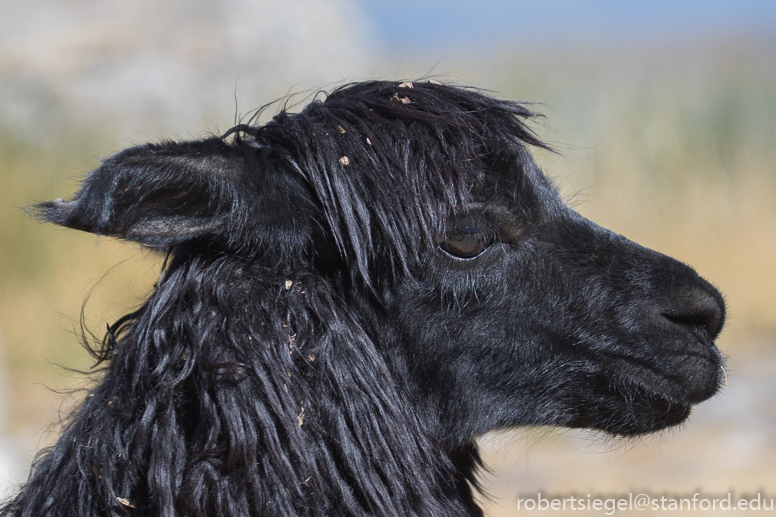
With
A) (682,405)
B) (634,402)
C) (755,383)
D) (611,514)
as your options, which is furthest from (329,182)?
(755,383)

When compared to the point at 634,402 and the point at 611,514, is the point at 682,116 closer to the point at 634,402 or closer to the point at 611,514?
the point at 611,514

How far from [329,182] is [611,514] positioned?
12.2 feet

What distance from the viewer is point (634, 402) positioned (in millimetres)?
1995

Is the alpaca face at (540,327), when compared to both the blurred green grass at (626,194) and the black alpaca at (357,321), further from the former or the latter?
the blurred green grass at (626,194)

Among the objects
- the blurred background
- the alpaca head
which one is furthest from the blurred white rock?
the alpaca head

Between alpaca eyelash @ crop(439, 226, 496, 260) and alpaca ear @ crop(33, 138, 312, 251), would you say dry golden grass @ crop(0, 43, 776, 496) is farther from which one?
alpaca ear @ crop(33, 138, 312, 251)

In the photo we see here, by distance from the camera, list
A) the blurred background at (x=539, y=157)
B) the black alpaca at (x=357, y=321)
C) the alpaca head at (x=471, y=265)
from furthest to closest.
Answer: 1. the blurred background at (x=539, y=157)
2. the alpaca head at (x=471, y=265)
3. the black alpaca at (x=357, y=321)

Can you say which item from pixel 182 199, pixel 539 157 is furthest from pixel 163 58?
pixel 182 199

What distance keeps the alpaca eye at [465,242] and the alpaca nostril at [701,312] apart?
560mm

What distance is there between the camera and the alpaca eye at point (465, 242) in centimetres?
192

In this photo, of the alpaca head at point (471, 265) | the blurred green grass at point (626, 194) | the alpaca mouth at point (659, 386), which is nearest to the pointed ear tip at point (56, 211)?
the alpaca head at point (471, 265)

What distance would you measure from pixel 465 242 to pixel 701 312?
705 mm

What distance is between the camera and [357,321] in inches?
74.4

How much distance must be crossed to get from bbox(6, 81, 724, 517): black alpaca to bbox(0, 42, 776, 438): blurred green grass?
19.3 feet
